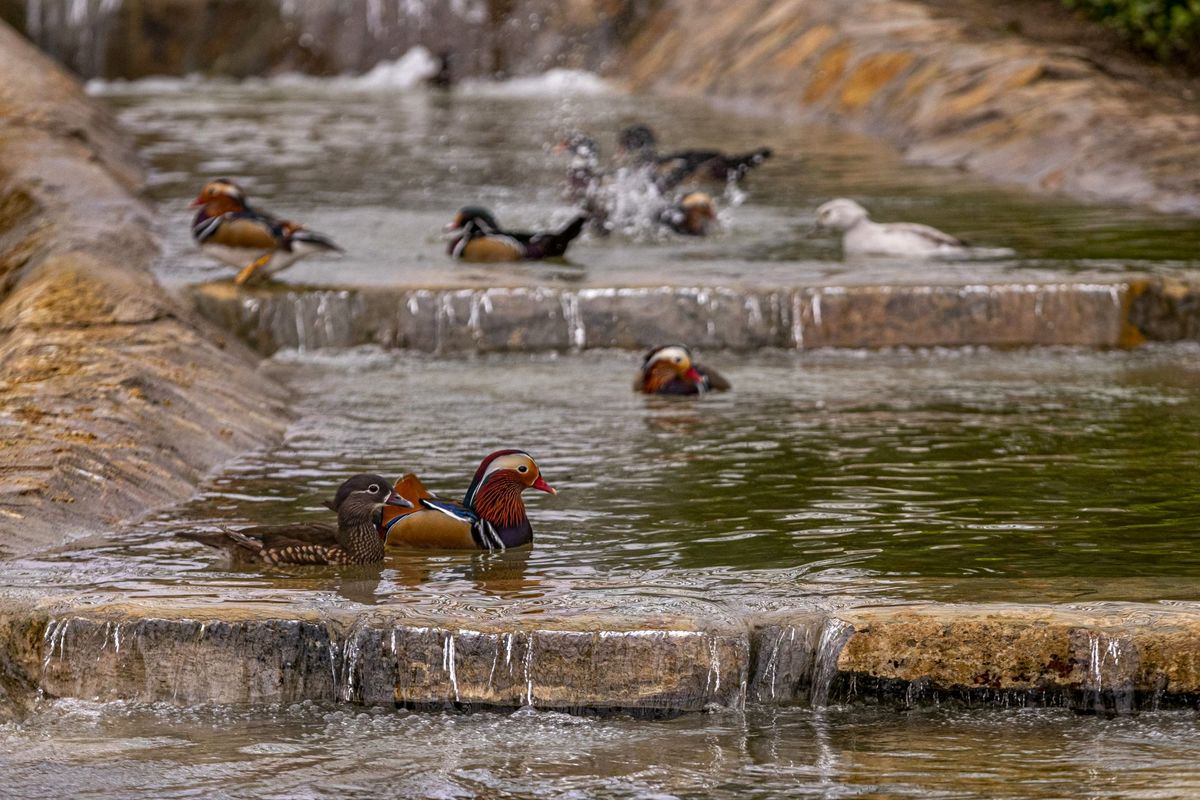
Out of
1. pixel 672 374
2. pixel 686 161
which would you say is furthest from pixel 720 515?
pixel 686 161

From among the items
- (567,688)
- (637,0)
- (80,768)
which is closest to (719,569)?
(567,688)

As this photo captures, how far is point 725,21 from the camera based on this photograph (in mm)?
30234

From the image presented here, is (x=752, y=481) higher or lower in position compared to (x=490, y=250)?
lower

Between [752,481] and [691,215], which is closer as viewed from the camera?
[752,481]

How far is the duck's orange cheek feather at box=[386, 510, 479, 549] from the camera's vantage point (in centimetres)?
788

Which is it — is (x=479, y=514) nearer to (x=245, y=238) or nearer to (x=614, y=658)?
(x=614, y=658)

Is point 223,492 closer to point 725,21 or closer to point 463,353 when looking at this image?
point 463,353

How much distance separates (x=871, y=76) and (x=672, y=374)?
563 inches

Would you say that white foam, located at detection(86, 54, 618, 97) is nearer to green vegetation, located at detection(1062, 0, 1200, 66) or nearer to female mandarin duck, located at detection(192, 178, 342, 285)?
green vegetation, located at detection(1062, 0, 1200, 66)

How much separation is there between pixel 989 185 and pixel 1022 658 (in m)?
12.8

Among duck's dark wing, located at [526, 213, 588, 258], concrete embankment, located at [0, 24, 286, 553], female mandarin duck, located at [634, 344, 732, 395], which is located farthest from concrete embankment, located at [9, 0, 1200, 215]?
concrete embankment, located at [0, 24, 286, 553]

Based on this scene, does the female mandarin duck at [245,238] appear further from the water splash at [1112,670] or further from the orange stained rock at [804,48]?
the orange stained rock at [804,48]

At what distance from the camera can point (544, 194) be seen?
18688 mm

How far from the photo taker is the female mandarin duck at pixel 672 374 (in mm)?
11227
